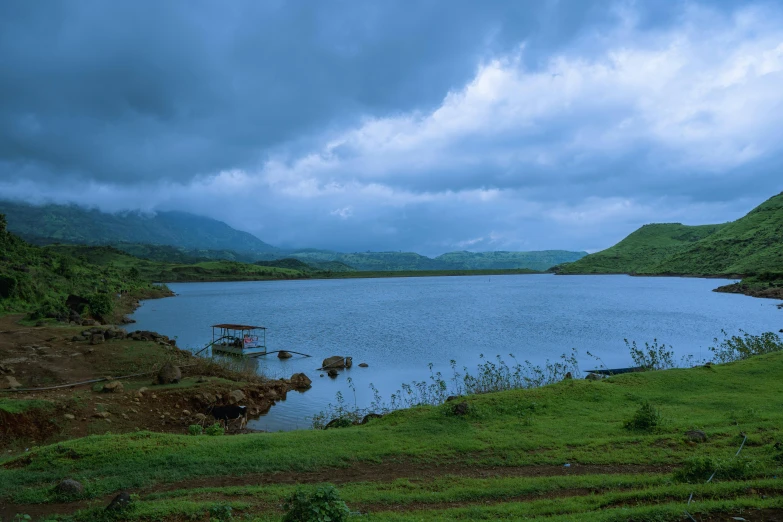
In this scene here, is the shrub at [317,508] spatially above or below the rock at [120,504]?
above

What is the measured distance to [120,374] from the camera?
26.0 meters

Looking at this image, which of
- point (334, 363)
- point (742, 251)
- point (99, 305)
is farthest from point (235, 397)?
point (742, 251)

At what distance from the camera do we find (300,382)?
31391 millimetres

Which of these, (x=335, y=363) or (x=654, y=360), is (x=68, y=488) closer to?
(x=335, y=363)

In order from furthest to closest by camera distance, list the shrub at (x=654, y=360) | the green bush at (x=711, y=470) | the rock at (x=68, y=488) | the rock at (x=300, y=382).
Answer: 1. the rock at (x=300, y=382)
2. the shrub at (x=654, y=360)
3. the rock at (x=68, y=488)
4. the green bush at (x=711, y=470)

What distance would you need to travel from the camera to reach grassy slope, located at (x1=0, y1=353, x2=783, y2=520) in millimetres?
9219

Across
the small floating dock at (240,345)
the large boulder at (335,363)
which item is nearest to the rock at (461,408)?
the large boulder at (335,363)

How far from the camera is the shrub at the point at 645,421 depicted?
541 inches

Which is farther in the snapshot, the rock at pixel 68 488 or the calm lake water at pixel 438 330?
the calm lake water at pixel 438 330

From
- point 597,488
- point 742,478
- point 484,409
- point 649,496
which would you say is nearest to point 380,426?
point 484,409

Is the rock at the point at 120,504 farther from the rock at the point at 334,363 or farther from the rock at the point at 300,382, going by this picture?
the rock at the point at 334,363

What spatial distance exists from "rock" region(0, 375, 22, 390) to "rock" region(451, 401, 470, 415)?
20.9 meters

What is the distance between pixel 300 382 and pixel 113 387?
11.8 m

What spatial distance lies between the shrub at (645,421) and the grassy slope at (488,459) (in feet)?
1.16
